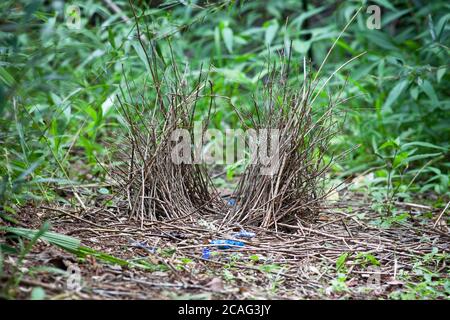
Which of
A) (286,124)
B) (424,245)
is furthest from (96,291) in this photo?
(424,245)

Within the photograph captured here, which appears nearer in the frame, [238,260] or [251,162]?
[238,260]

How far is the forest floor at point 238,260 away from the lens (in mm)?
1808

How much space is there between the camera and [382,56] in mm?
4031

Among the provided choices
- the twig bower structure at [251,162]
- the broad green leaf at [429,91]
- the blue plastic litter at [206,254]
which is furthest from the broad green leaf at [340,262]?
the broad green leaf at [429,91]

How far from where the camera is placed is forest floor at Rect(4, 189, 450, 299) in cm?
181

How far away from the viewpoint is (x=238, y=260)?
6.91 ft

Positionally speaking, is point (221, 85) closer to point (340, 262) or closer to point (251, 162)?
point (251, 162)

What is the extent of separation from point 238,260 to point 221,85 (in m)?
2.20

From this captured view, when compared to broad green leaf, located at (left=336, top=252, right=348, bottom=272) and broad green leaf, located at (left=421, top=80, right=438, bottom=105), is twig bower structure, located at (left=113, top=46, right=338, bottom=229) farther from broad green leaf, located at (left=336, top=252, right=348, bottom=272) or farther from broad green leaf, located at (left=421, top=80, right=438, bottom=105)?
broad green leaf, located at (left=421, top=80, right=438, bottom=105)

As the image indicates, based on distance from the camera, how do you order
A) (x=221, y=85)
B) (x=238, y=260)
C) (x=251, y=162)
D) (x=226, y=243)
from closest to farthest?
Answer: (x=238, y=260)
(x=226, y=243)
(x=251, y=162)
(x=221, y=85)

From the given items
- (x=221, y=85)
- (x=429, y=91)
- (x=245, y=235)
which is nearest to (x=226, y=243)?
(x=245, y=235)

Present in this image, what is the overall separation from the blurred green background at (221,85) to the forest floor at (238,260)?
267 mm

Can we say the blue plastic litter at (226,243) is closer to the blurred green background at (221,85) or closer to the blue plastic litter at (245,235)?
the blue plastic litter at (245,235)
